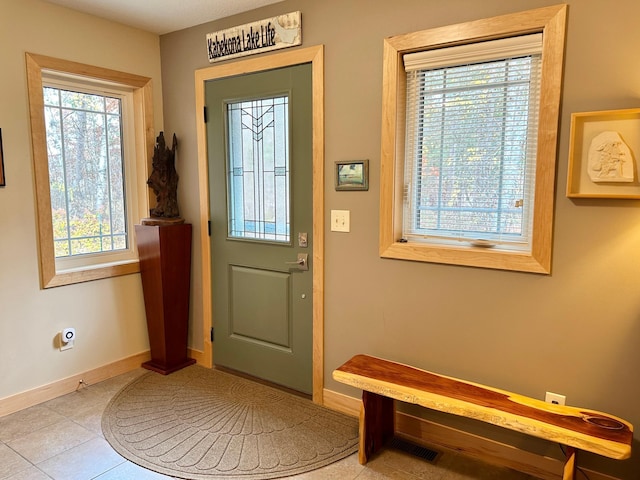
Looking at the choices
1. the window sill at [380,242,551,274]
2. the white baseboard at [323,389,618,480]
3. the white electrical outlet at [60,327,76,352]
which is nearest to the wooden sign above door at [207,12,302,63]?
the window sill at [380,242,551,274]

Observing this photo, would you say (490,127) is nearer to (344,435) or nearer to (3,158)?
(344,435)

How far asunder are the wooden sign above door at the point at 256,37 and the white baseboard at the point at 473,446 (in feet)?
7.17

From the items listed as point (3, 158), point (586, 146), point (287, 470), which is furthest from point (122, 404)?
point (586, 146)

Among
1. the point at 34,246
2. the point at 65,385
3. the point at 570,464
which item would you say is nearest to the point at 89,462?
the point at 65,385

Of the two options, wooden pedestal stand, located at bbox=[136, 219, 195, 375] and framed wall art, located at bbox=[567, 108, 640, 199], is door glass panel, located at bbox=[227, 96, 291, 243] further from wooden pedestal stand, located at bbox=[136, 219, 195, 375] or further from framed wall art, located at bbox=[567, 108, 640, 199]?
framed wall art, located at bbox=[567, 108, 640, 199]

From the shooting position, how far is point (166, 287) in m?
3.09

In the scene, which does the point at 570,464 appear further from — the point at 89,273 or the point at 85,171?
the point at 85,171

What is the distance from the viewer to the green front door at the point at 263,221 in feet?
8.75

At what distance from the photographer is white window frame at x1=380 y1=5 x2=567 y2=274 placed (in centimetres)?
185

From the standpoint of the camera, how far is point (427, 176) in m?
2.29

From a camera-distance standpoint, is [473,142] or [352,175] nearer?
[473,142]

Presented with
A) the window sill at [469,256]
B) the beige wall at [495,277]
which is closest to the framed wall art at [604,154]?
the beige wall at [495,277]

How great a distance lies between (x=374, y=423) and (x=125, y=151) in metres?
2.54

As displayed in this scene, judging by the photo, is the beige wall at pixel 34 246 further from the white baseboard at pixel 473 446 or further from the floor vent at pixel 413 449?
the floor vent at pixel 413 449
